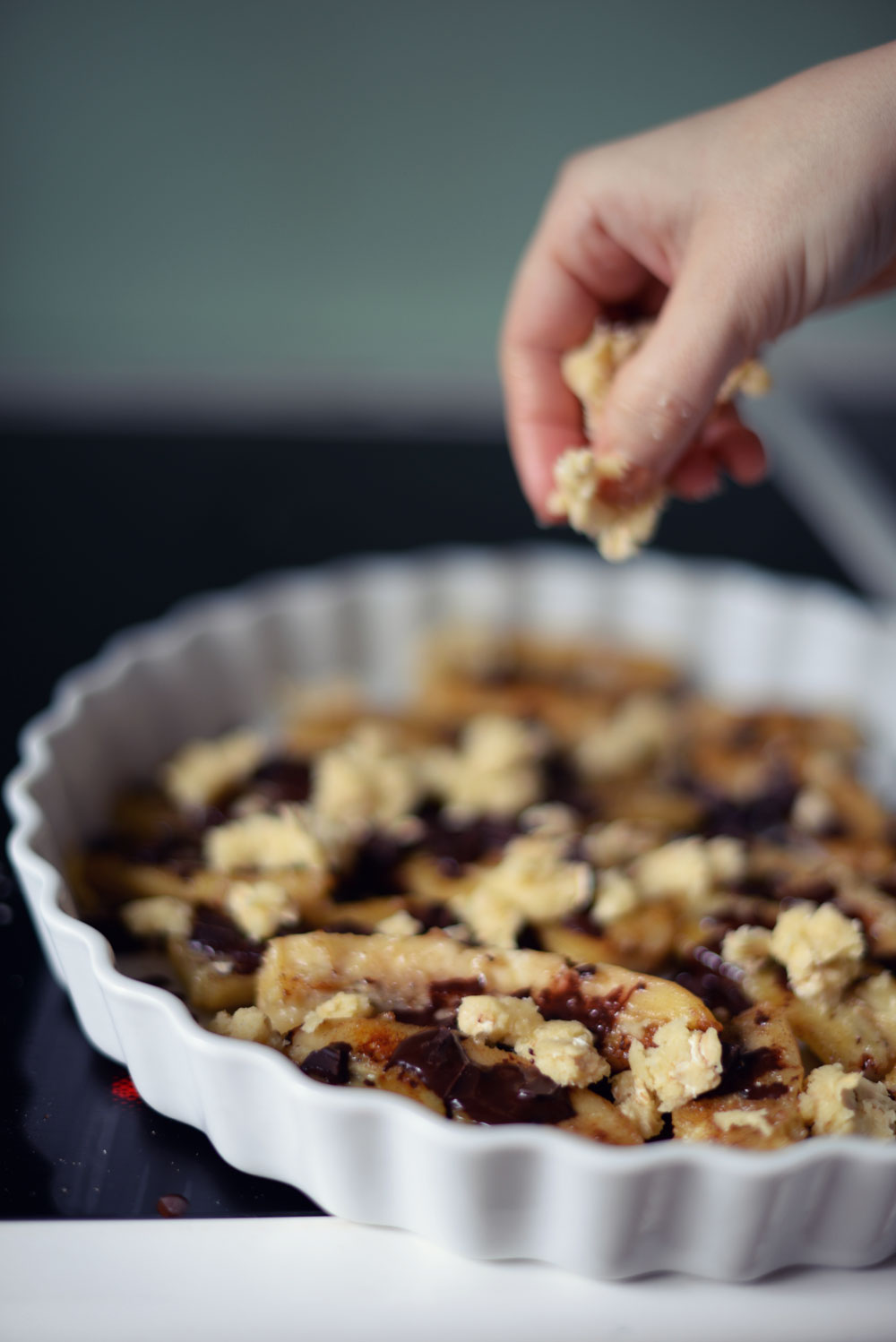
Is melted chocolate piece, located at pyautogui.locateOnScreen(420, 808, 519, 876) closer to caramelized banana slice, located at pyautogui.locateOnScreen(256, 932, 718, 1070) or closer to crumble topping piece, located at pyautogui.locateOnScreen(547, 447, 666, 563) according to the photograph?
caramelized banana slice, located at pyautogui.locateOnScreen(256, 932, 718, 1070)

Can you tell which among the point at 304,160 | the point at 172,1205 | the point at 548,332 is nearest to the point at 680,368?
the point at 548,332

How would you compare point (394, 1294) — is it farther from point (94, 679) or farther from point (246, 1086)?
point (94, 679)

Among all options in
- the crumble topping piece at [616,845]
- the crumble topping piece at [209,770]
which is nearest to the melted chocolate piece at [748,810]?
the crumble topping piece at [616,845]

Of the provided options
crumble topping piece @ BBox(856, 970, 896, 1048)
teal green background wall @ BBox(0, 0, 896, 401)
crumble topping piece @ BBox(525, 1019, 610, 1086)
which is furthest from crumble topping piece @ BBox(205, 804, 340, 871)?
teal green background wall @ BBox(0, 0, 896, 401)

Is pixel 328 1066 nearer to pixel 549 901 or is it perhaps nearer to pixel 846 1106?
pixel 549 901

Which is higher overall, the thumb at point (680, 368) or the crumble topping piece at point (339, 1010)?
the thumb at point (680, 368)

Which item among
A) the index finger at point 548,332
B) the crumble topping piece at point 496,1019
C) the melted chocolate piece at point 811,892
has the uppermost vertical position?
the index finger at point 548,332

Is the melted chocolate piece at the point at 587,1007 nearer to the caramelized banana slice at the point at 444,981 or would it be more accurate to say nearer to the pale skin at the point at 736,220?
the caramelized banana slice at the point at 444,981
